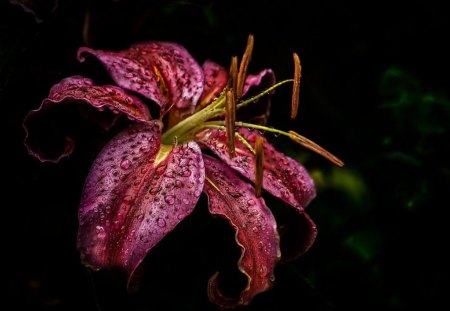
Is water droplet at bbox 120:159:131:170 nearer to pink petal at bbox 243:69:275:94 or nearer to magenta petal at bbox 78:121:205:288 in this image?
magenta petal at bbox 78:121:205:288

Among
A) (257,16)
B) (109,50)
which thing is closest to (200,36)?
(257,16)

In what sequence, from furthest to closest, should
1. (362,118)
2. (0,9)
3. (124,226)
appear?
(362,118) < (0,9) < (124,226)

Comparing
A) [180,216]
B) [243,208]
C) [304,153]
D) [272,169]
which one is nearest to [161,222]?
[180,216]

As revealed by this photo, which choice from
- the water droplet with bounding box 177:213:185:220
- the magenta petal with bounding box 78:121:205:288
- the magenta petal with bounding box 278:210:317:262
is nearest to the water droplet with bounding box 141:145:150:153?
the magenta petal with bounding box 78:121:205:288

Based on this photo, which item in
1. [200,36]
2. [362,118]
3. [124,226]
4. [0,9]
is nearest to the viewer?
[124,226]

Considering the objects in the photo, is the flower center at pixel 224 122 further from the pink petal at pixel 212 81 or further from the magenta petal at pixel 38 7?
the magenta petal at pixel 38 7

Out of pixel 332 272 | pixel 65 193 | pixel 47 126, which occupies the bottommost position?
pixel 332 272

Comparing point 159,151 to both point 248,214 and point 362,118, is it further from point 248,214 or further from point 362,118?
point 362,118
